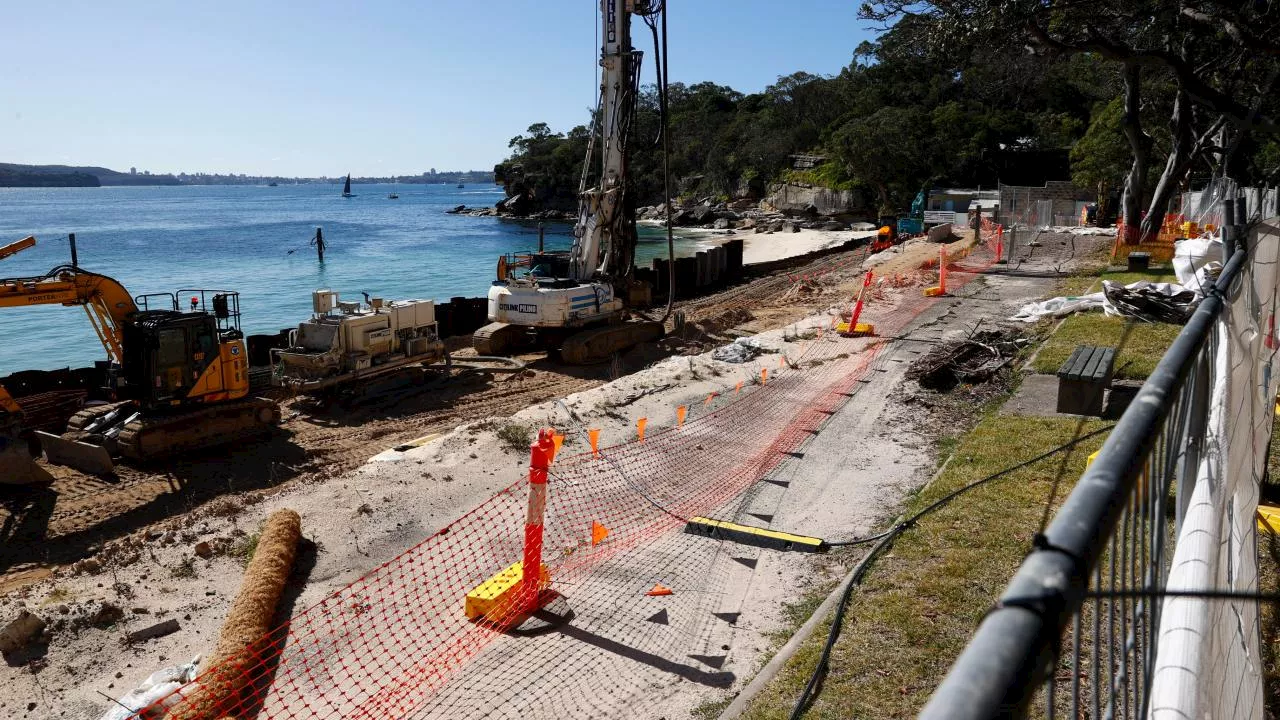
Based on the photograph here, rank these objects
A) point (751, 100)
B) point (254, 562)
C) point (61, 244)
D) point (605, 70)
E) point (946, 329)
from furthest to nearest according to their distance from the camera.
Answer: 1. point (751, 100)
2. point (61, 244)
3. point (605, 70)
4. point (946, 329)
5. point (254, 562)

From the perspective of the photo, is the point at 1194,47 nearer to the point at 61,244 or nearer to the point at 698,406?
the point at 698,406

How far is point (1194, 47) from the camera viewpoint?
2405 cm

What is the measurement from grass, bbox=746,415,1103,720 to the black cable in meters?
0.06

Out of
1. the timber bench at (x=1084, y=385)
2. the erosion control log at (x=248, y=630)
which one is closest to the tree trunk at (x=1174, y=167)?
the timber bench at (x=1084, y=385)

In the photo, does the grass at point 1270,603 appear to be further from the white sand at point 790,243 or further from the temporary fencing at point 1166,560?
the white sand at point 790,243

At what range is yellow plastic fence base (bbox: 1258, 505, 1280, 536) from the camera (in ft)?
21.2

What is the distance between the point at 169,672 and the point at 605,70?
1820cm

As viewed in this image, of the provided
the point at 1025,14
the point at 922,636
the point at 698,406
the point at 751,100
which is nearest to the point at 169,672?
the point at 922,636

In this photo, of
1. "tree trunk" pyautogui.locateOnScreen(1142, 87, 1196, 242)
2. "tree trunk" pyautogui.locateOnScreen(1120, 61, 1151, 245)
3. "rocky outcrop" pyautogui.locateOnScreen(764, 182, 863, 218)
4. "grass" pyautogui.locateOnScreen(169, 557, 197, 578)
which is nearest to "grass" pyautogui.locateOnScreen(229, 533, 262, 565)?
"grass" pyautogui.locateOnScreen(169, 557, 197, 578)

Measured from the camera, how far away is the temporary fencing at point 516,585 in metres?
7.00

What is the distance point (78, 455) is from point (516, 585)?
10.8m

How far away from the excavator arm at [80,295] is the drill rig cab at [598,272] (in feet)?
27.8

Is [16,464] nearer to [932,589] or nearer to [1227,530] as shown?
[932,589]

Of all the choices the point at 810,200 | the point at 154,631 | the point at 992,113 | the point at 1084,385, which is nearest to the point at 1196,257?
the point at 1084,385
